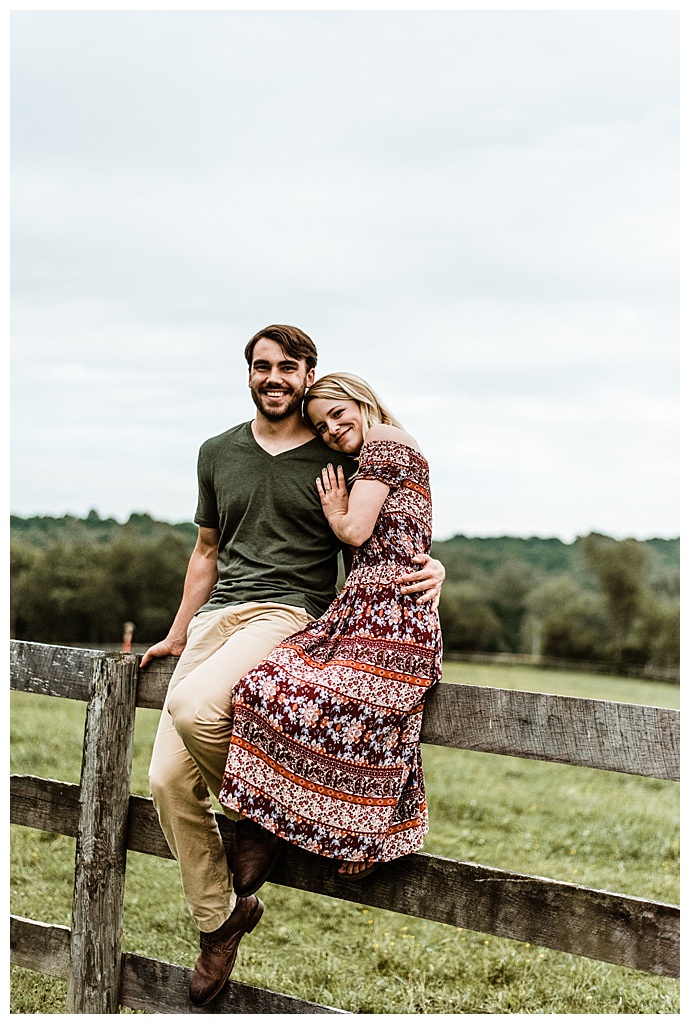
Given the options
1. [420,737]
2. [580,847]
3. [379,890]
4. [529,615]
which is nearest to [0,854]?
[379,890]

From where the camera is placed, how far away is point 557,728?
2959 mm

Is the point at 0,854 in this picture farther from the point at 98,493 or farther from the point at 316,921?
the point at 98,493

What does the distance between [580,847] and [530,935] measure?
5181 mm

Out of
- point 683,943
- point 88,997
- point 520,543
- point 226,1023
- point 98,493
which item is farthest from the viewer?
point 520,543

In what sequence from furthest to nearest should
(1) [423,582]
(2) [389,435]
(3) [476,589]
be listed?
(3) [476,589] < (2) [389,435] < (1) [423,582]

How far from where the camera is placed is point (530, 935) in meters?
3.06

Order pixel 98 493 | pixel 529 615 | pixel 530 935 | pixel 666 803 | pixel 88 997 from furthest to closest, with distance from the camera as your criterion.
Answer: pixel 529 615
pixel 98 493
pixel 666 803
pixel 88 997
pixel 530 935

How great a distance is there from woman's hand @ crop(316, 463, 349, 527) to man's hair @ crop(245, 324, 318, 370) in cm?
43

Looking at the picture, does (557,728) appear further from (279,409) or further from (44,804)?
(44,804)

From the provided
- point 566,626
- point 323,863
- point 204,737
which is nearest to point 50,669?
point 204,737

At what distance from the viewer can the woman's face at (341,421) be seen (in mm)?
3533

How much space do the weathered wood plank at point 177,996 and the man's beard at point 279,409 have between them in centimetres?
200

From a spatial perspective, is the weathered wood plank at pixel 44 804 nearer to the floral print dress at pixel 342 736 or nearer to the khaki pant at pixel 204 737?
the khaki pant at pixel 204 737

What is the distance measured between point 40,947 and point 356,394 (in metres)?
2.45
